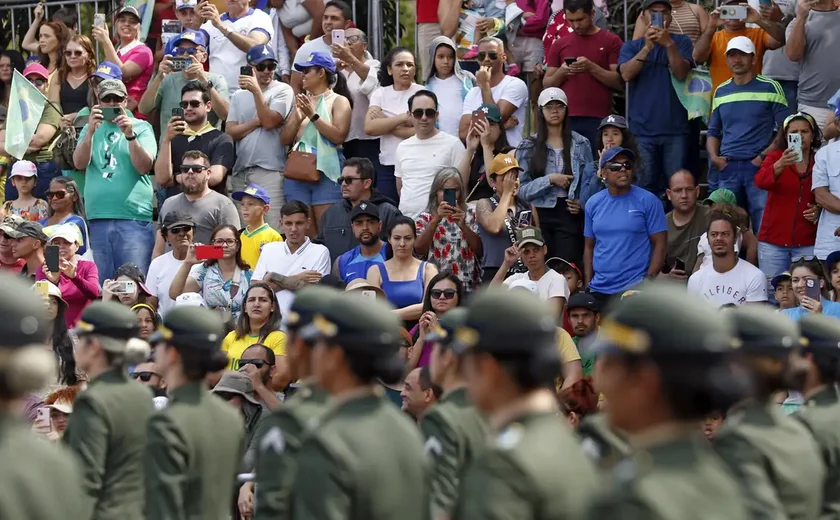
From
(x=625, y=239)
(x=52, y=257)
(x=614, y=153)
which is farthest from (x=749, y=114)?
(x=52, y=257)

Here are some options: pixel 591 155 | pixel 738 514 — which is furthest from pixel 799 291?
pixel 738 514

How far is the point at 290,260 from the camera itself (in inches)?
491

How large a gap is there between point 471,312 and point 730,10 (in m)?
9.49

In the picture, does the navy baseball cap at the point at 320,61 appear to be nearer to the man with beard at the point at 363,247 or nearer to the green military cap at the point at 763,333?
the man with beard at the point at 363,247

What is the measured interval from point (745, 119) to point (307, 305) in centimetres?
827

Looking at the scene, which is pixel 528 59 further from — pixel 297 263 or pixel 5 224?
pixel 5 224

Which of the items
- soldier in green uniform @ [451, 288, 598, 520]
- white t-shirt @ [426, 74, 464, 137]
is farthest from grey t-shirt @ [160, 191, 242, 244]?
soldier in green uniform @ [451, 288, 598, 520]

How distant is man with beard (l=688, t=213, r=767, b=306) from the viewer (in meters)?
11.5

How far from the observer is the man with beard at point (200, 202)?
13.3 metres

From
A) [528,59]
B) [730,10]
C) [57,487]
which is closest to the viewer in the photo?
[57,487]

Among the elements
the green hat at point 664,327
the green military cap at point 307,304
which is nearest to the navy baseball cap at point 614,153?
the green military cap at point 307,304

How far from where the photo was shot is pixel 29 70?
15680 mm

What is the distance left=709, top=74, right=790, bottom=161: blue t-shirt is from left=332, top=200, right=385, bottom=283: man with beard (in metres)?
3.19

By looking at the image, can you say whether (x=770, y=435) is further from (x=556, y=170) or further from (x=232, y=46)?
(x=232, y=46)
